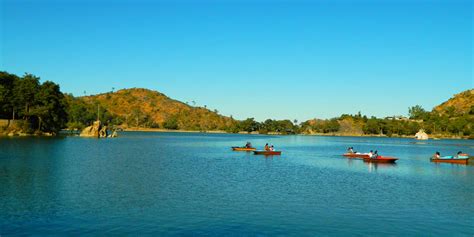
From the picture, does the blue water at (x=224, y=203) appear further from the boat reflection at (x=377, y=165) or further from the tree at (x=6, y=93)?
the tree at (x=6, y=93)

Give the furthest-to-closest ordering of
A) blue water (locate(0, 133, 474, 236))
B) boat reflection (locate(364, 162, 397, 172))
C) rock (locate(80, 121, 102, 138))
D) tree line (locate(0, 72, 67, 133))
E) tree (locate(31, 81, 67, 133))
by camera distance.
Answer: rock (locate(80, 121, 102, 138)), tree (locate(31, 81, 67, 133)), tree line (locate(0, 72, 67, 133)), boat reflection (locate(364, 162, 397, 172)), blue water (locate(0, 133, 474, 236))

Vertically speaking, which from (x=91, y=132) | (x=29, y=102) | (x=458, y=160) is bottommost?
(x=458, y=160)

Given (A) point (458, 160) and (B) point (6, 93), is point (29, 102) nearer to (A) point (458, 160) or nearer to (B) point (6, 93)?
(B) point (6, 93)

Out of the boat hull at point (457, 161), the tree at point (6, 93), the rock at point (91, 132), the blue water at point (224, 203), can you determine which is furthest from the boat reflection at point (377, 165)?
the rock at point (91, 132)

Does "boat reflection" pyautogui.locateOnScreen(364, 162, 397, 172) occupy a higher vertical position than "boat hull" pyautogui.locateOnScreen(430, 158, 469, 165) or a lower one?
lower

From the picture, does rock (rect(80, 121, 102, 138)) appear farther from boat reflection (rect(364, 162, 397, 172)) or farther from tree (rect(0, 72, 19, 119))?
boat reflection (rect(364, 162, 397, 172))

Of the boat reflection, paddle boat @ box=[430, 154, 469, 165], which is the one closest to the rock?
the boat reflection

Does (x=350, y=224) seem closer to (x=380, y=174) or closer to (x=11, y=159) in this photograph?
(x=380, y=174)

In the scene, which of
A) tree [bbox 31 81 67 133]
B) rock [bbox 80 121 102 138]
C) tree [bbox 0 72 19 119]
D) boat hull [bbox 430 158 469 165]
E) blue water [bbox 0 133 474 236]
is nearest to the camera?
blue water [bbox 0 133 474 236]

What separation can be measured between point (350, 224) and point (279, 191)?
39.4ft

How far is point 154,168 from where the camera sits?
174 ft

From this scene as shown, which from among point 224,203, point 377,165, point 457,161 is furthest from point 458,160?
point 224,203

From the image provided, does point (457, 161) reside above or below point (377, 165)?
above

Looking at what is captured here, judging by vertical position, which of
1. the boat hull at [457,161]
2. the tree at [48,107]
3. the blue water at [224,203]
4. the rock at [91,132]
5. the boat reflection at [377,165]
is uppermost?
the tree at [48,107]
